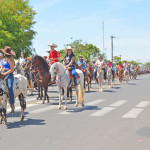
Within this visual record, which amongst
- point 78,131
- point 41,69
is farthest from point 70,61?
point 78,131

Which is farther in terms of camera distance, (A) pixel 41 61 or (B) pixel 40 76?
(B) pixel 40 76

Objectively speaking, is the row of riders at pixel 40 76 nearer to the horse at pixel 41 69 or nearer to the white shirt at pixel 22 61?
the horse at pixel 41 69

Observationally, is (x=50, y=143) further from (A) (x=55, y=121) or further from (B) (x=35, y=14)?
(B) (x=35, y=14)

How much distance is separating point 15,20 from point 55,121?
37.4m

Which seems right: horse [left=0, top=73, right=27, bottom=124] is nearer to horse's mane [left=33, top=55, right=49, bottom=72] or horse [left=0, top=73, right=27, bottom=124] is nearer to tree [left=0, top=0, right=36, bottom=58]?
horse's mane [left=33, top=55, right=49, bottom=72]

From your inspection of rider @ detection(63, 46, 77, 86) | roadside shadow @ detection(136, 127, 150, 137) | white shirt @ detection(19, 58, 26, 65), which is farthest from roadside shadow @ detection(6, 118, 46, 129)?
white shirt @ detection(19, 58, 26, 65)

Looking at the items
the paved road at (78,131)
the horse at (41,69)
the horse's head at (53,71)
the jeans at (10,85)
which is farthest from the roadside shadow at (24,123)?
the horse at (41,69)

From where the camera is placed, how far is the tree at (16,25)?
40.7 m

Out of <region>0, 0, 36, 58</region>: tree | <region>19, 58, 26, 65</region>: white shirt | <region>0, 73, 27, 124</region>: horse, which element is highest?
<region>0, 0, 36, 58</region>: tree

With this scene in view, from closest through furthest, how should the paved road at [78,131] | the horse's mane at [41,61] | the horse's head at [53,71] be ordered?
1. the paved road at [78,131]
2. the horse's head at [53,71]
3. the horse's mane at [41,61]

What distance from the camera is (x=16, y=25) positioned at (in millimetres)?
44219

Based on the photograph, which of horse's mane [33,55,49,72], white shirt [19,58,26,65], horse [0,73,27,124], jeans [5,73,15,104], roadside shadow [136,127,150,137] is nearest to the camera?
roadside shadow [136,127,150,137]

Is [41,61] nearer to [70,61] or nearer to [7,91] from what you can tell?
[70,61]

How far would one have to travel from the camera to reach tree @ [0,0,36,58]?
133 feet
